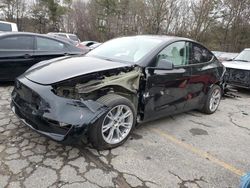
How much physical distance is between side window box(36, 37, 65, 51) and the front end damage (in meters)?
3.12

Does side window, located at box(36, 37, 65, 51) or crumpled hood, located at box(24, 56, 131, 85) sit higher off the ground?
side window, located at box(36, 37, 65, 51)

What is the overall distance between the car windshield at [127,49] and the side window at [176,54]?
184 mm

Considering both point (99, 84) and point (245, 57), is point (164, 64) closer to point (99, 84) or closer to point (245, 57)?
point (99, 84)

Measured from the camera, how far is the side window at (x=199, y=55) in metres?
4.50

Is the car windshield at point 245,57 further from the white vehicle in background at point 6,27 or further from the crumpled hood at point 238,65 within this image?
the white vehicle in background at point 6,27

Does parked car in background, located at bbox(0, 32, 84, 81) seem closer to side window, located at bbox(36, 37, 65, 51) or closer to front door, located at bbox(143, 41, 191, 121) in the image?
side window, located at bbox(36, 37, 65, 51)

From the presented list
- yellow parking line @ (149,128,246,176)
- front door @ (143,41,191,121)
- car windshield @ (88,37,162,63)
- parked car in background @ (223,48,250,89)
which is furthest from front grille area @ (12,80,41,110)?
parked car in background @ (223,48,250,89)

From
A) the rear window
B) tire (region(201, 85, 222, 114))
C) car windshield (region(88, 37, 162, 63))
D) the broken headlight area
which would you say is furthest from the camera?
the rear window

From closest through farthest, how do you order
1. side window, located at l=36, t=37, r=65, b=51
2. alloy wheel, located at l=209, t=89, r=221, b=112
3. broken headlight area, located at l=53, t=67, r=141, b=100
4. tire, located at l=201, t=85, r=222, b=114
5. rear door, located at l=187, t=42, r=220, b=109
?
broken headlight area, located at l=53, t=67, r=141, b=100 → rear door, located at l=187, t=42, r=220, b=109 → tire, located at l=201, t=85, r=222, b=114 → alloy wheel, located at l=209, t=89, r=221, b=112 → side window, located at l=36, t=37, r=65, b=51

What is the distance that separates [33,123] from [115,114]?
3.35 feet

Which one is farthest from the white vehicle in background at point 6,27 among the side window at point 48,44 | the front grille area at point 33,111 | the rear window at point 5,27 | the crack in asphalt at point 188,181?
the crack in asphalt at point 188,181

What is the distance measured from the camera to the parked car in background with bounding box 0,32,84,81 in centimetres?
554

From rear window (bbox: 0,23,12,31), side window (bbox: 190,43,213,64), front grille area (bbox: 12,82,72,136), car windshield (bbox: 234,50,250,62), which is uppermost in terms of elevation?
rear window (bbox: 0,23,12,31)

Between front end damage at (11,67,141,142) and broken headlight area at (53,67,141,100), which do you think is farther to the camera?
broken headlight area at (53,67,141,100)
